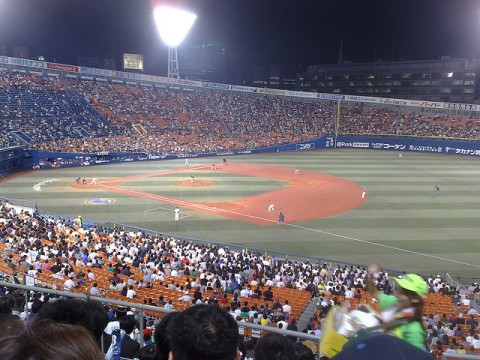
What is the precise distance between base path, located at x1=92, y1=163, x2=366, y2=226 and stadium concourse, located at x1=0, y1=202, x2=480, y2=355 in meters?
8.56

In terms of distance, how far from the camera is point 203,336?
8.21 ft

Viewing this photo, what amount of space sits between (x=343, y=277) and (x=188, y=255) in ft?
24.0

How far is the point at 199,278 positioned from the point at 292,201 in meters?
19.6

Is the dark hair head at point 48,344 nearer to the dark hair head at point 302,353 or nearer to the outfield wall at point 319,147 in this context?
the dark hair head at point 302,353

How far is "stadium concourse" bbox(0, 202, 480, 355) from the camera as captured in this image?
1258cm

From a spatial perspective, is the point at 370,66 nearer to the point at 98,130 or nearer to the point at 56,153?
the point at 98,130

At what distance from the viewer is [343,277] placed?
18.2 metres

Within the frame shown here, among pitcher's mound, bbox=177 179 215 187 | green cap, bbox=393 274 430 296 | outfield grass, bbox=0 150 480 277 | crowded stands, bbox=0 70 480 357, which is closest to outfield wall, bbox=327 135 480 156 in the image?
outfield grass, bbox=0 150 480 277

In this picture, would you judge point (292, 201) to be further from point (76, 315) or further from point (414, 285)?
point (76, 315)

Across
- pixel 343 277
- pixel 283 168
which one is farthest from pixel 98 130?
pixel 343 277

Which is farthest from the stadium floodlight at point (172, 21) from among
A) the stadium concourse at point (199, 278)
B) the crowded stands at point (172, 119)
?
the stadium concourse at point (199, 278)

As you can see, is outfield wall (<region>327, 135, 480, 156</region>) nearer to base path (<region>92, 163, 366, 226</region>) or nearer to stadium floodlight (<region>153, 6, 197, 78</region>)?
stadium floodlight (<region>153, 6, 197, 78</region>)

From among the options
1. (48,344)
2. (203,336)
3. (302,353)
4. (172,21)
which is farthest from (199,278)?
(172,21)

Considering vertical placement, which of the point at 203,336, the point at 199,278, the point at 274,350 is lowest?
the point at 199,278
